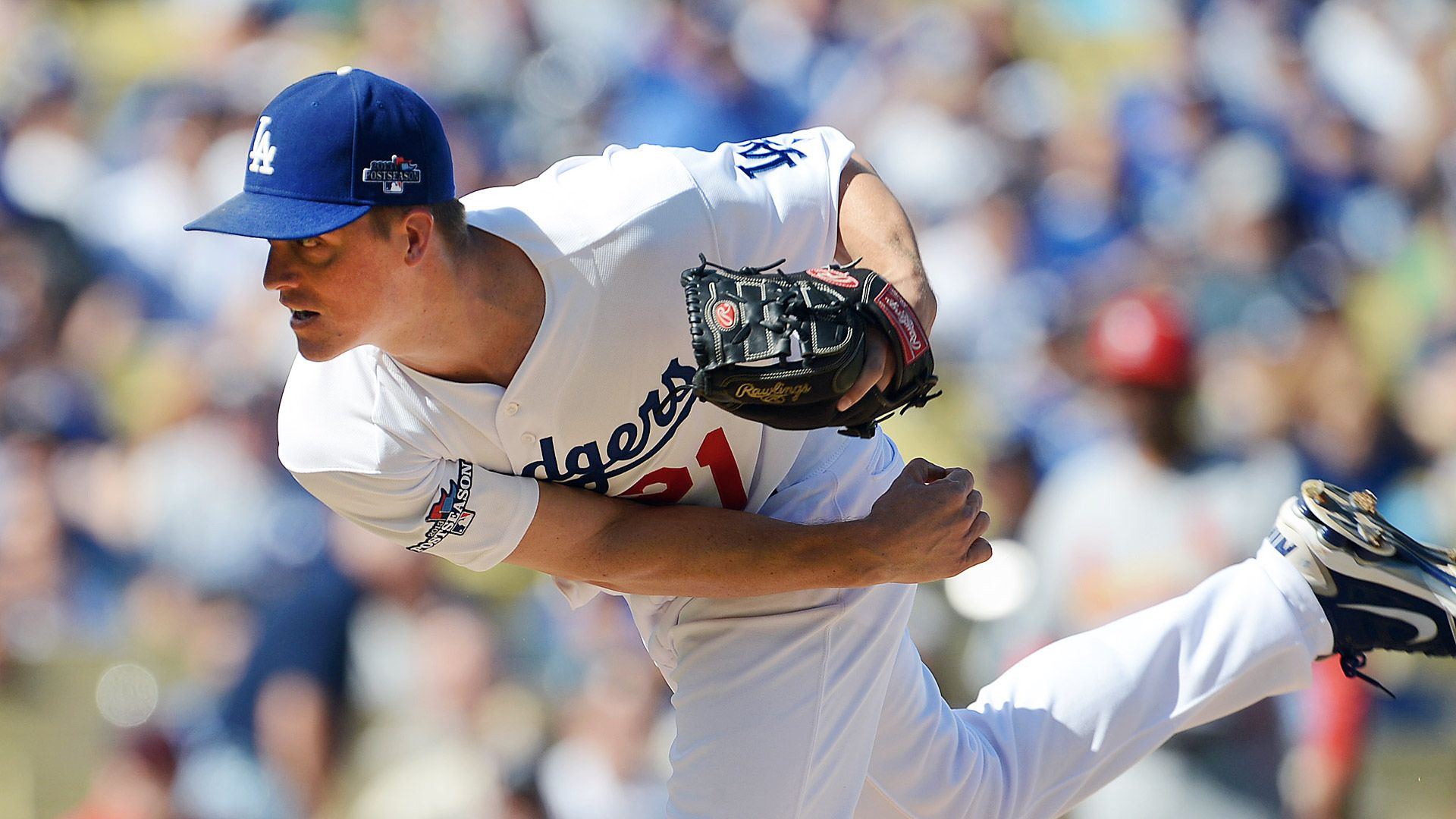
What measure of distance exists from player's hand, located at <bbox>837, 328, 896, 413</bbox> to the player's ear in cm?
65

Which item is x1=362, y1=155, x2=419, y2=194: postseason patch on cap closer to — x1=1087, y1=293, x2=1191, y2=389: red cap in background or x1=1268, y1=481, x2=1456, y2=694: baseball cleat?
x1=1268, y1=481, x2=1456, y2=694: baseball cleat

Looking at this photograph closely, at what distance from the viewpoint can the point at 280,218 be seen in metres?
2.06

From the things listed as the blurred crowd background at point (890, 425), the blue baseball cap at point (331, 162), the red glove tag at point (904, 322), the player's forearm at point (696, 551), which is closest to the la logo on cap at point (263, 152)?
the blue baseball cap at point (331, 162)

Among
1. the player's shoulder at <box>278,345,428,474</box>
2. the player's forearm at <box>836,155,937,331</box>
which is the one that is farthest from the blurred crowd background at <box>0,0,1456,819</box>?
the player's shoulder at <box>278,345,428,474</box>

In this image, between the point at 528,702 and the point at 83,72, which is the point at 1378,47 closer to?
the point at 528,702

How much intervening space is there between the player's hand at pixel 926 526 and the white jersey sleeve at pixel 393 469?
0.58m

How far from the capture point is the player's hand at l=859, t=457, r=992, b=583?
7.93 ft

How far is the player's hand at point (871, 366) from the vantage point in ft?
6.67

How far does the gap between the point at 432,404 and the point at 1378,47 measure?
4530 millimetres

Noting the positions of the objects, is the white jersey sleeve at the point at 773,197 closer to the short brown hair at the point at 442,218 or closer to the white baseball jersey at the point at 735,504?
the white baseball jersey at the point at 735,504

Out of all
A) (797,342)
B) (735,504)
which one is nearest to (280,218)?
(797,342)

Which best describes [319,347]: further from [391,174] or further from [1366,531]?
[1366,531]

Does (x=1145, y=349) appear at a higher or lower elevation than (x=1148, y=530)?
higher

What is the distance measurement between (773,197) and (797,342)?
65 cm
